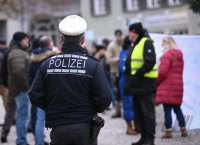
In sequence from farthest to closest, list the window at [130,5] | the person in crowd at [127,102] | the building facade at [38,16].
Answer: the building facade at [38,16] < the window at [130,5] < the person in crowd at [127,102]

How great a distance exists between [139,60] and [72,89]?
3.71 meters

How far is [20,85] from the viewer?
8688 millimetres

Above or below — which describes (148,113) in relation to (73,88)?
below

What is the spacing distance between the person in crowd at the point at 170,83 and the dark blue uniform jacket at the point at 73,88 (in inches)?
165

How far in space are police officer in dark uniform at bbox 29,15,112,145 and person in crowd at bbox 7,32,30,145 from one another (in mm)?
3823

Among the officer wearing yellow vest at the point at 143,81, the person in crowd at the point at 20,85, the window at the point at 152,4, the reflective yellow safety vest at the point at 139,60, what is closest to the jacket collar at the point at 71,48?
the officer wearing yellow vest at the point at 143,81

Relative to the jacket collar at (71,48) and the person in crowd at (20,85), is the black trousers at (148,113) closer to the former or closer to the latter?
the person in crowd at (20,85)

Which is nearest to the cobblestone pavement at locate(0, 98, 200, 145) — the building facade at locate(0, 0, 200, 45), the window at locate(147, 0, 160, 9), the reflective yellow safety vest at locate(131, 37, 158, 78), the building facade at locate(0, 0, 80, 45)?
the reflective yellow safety vest at locate(131, 37, 158, 78)

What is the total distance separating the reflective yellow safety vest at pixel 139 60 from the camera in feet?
27.2

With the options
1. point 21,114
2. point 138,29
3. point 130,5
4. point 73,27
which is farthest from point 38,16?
point 73,27

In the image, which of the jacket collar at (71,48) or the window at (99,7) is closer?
the jacket collar at (71,48)

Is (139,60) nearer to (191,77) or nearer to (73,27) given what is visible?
(191,77)

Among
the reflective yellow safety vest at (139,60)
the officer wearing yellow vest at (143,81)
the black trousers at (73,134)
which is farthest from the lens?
the reflective yellow safety vest at (139,60)

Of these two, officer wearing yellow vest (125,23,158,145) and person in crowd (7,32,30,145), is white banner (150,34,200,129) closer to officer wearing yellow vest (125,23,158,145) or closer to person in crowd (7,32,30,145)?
officer wearing yellow vest (125,23,158,145)
